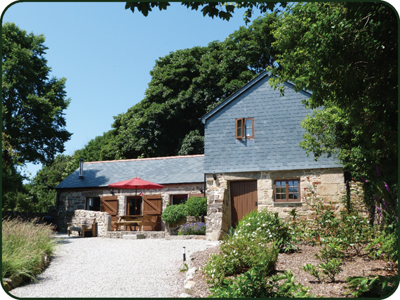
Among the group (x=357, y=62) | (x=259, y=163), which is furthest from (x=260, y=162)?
(x=357, y=62)

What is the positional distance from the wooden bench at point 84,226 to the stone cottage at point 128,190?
0.82 feet

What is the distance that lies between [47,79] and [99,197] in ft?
24.5

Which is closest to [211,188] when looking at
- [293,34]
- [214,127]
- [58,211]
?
[214,127]

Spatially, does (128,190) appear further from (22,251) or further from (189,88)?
(22,251)

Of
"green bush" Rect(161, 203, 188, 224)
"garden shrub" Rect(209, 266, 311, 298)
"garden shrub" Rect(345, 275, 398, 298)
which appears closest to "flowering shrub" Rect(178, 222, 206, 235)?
"green bush" Rect(161, 203, 188, 224)

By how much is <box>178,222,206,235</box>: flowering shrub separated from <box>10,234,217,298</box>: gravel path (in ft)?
8.79

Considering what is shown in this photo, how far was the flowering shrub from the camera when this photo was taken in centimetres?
1472

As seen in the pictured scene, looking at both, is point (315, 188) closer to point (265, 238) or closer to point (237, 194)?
point (237, 194)

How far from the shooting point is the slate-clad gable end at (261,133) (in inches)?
536

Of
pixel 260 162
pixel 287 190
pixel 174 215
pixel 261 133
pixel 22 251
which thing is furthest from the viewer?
pixel 174 215

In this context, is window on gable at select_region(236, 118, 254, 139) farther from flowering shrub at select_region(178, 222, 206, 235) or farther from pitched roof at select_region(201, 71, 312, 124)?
flowering shrub at select_region(178, 222, 206, 235)

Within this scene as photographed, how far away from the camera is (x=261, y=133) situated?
46.6ft

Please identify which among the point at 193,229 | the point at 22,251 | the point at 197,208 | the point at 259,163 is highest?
the point at 259,163

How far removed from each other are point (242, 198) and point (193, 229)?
2478 mm
